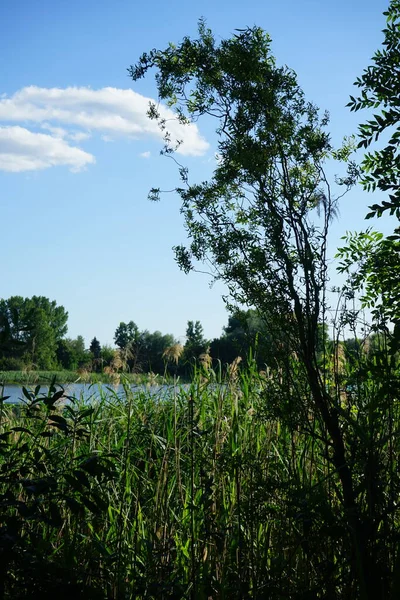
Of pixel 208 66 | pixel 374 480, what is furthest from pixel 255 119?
pixel 374 480

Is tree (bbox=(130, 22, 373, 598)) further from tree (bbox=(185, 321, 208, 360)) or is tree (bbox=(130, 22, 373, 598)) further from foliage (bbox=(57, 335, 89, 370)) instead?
foliage (bbox=(57, 335, 89, 370))

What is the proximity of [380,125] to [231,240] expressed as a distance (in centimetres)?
85

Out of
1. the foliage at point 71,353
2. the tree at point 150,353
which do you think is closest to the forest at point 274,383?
the tree at point 150,353

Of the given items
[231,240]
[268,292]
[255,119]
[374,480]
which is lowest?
[374,480]

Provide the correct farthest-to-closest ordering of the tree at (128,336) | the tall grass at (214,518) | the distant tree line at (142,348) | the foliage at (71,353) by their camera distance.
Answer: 1. the foliage at (71,353)
2. the tree at (128,336)
3. the distant tree line at (142,348)
4. the tall grass at (214,518)

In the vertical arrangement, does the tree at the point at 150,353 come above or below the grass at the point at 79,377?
above

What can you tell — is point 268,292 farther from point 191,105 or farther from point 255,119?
point 191,105

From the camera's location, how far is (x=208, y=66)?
11.1ft

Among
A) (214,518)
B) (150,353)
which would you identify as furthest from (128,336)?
(214,518)

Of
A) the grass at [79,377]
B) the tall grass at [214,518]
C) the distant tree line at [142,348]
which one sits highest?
the distant tree line at [142,348]

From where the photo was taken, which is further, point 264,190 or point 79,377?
point 79,377

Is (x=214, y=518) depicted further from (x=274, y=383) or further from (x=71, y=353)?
(x=71, y=353)

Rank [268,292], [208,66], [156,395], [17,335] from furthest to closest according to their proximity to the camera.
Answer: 1. [156,395]
2. [208,66]
3. [268,292]
4. [17,335]

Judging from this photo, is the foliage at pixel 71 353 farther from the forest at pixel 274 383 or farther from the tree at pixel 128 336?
the forest at pixel 274 383
